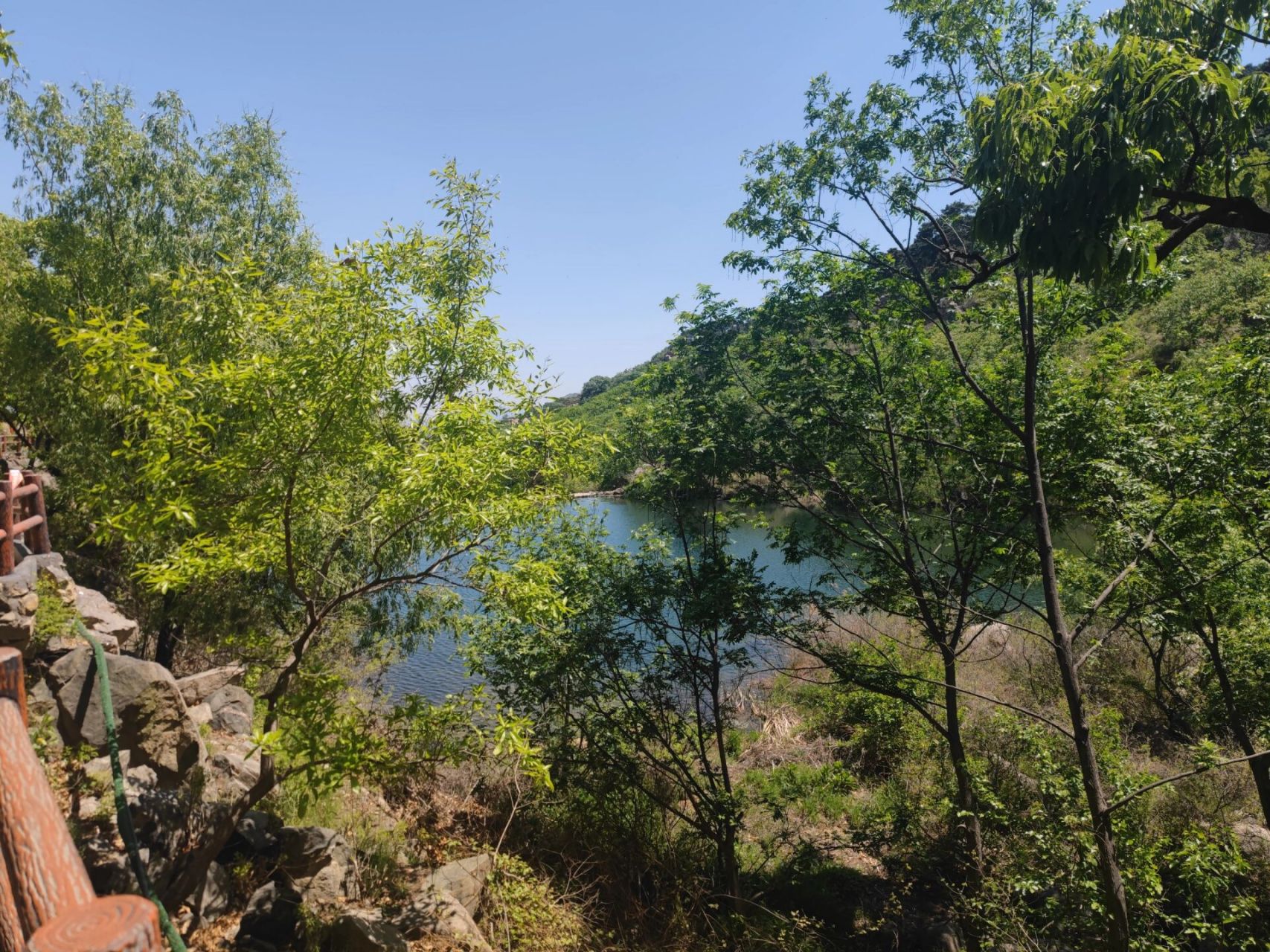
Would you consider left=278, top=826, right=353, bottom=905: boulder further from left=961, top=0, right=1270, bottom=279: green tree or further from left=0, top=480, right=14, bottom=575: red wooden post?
left=961, top=0, right=1270, bottom=279: green tree

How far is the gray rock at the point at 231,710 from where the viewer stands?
8.16 metres

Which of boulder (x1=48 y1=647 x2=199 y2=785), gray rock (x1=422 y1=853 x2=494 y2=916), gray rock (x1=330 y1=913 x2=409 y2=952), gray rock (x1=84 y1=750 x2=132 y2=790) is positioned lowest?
gray rock (x1=422 y1=853 x2=494 y2=916)

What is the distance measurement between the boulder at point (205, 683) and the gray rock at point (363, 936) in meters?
4.73

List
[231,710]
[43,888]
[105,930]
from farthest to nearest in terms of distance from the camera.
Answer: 1. [231,710]
2. [43,888]
3. [105,930]

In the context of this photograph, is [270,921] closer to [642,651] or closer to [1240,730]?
[642,651]

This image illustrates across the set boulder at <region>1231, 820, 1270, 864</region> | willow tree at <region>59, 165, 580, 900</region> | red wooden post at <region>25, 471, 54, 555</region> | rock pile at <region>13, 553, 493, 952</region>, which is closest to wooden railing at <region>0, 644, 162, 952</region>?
willow tree at <region>59, 165, 580, 900</region>

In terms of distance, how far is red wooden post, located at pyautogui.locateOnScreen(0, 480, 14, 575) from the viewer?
4383 mm

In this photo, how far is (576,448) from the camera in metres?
5.31

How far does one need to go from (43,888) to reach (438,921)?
5305 mm

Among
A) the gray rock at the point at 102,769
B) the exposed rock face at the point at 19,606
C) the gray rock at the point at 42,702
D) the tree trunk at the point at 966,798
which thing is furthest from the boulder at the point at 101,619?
the tree trunk at the point at 966,798

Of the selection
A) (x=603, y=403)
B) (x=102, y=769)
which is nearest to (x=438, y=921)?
(x=102, y=769)

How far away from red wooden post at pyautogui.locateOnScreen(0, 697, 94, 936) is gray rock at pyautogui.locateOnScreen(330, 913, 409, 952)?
4.42m

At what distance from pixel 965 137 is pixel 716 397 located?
3312mm

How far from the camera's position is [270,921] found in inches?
200
